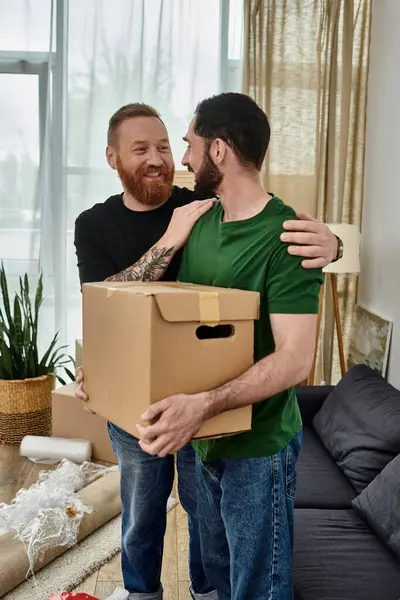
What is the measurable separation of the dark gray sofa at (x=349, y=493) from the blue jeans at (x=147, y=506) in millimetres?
367

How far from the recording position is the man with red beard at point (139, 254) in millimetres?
1848

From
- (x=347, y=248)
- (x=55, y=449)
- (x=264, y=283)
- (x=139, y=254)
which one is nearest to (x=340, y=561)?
(x=264, y=283)

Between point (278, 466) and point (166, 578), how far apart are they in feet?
3.53

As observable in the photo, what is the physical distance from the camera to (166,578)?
2295mm

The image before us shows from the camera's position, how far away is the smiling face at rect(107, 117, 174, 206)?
6.19ft

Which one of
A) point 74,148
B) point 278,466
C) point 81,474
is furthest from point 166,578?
point 74,148

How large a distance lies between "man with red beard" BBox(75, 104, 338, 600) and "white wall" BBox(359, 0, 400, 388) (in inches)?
70.2

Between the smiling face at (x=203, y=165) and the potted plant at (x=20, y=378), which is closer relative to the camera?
the smiling face at (x=203, y=165)

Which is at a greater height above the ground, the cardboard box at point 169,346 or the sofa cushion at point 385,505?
the cardboard box at point 169,346

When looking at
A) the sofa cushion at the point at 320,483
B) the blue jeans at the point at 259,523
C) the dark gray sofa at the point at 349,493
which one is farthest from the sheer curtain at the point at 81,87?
the blue jeans at the point at 259,523

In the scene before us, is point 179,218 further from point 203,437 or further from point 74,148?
point 74,148

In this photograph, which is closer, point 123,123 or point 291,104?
point 123,123

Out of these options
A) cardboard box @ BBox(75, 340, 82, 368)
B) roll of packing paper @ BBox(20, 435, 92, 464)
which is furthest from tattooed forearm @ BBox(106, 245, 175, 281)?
cardboard box @ BBox(75, 340, 82, 368)

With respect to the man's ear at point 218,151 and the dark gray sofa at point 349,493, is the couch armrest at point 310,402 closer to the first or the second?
the dark gray sofa at point 349,493
